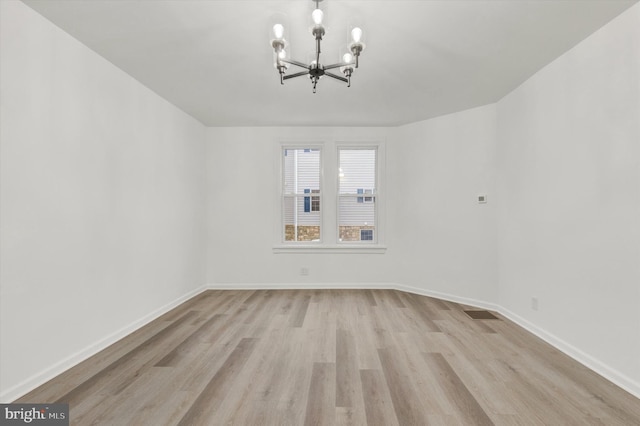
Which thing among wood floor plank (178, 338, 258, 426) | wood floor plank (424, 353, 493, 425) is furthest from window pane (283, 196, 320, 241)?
wood floor plank (424, 353, 493, 425)

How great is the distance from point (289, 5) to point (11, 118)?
205 centimetres

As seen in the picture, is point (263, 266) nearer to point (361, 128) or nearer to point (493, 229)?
point (361, 128)

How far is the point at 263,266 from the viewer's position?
4938 millimetres

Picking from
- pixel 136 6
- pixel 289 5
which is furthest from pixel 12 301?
pixel 289 5

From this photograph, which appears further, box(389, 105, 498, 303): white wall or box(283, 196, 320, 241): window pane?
box(283, 196, 320, 241): window pane

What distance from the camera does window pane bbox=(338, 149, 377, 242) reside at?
504 centimetres

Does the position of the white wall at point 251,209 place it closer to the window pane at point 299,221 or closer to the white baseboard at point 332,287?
the white baseboard at point 332,287

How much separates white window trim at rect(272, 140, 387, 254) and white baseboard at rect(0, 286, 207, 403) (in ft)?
6.97

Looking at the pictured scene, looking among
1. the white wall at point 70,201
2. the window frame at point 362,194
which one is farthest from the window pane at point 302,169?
the white wall at point 70,201

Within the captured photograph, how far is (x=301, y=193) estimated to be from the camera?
5.04 m

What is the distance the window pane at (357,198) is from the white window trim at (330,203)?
90 millimetres

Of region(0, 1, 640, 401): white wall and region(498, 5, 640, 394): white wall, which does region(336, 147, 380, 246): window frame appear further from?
region(498, 5, 640, 394): white wall

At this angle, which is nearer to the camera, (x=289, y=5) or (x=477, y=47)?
(x=289, y=5)

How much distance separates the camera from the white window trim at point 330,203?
4.92m
